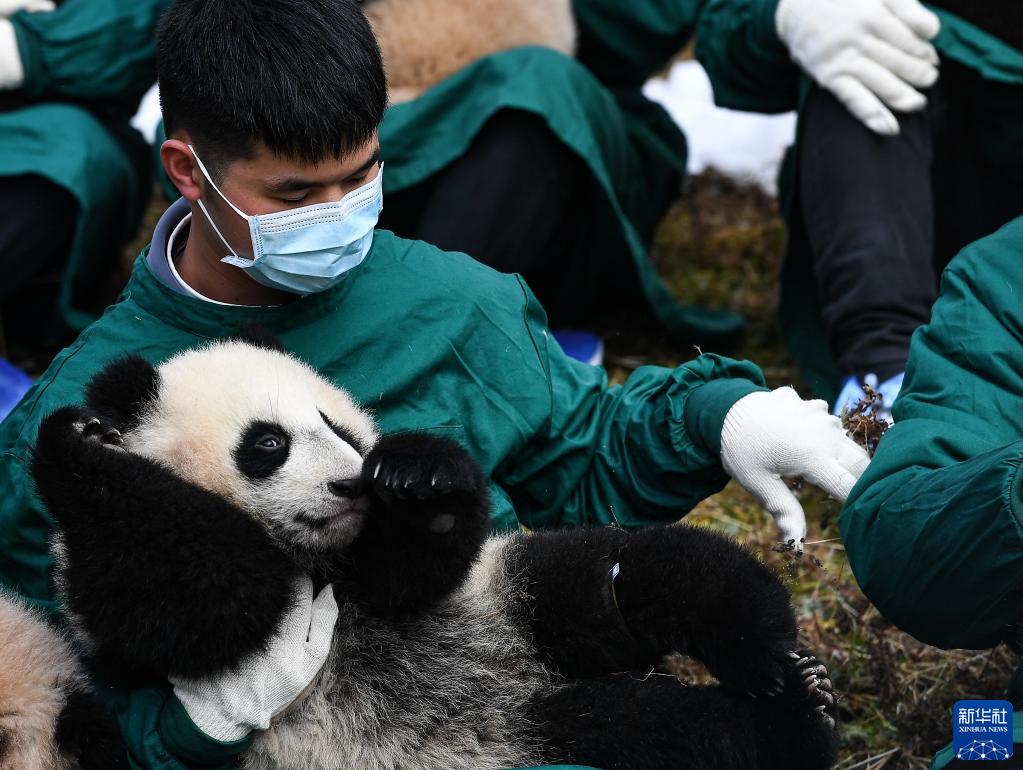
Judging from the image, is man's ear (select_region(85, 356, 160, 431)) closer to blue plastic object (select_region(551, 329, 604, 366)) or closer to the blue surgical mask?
the blue surgical mask

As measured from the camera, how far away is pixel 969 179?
12.6 feet

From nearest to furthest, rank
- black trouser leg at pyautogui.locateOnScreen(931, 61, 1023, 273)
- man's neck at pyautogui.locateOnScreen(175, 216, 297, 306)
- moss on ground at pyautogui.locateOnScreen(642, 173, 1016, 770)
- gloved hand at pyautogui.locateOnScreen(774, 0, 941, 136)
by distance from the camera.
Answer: man's neck at pyautogui.locateOnScreen(175, 216, 297, 306) → moss on ground at pyautogui.locateOnScreen(642, 173, 1016, 770) → gloved hand at pyautogui.locateOnScreen(774, 0, 941, 136) → black trouser leg at pyautogui.locateOnScreen(931, 61, 1023, 273)

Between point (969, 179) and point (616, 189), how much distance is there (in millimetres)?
1095

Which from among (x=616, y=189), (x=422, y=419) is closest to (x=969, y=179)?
(x=616, y=189)

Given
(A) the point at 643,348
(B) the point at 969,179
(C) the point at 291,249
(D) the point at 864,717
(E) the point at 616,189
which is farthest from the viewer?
(A) the point at 643,348

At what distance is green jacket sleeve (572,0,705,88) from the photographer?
433cm

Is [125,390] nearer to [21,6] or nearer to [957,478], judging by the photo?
[957,478]

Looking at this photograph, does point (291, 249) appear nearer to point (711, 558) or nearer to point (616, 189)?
point (711, 558)

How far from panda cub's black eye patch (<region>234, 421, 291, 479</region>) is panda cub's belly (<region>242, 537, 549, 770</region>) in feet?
0.85

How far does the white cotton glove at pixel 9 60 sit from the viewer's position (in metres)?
4.03

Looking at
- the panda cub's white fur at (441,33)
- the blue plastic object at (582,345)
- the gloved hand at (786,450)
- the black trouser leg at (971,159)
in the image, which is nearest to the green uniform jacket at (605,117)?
the panda cub's white fur at (441,33)

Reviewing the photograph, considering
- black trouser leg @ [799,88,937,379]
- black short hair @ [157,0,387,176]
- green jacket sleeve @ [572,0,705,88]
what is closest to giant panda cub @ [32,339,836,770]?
black short hair @ [157,0,387,176]

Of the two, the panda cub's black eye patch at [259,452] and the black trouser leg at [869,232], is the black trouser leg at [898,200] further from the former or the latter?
the panda cub's black eye patch at [259,452]

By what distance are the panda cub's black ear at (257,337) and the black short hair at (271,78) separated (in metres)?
0.32
